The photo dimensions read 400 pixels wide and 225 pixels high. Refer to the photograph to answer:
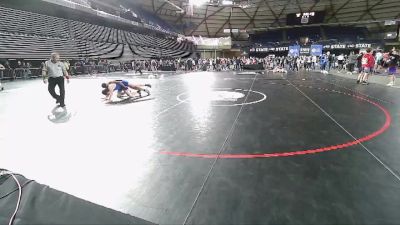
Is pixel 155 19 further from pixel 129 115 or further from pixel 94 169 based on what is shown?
pixel 94 169

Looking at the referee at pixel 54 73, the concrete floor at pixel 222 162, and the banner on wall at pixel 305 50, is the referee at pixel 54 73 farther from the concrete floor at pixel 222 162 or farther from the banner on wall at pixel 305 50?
the banner on wall at pixel 305 50

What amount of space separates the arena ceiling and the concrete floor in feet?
107

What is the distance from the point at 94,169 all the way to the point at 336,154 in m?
3.15

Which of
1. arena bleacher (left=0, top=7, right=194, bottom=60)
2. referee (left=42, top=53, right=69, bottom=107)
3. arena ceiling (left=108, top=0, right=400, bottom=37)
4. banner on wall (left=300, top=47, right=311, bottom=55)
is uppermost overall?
arena ceiling (left=108, top=0, right=400, bottom=37)

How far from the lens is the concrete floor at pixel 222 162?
234 cm

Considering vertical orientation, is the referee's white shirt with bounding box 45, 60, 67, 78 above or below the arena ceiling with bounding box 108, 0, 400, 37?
below

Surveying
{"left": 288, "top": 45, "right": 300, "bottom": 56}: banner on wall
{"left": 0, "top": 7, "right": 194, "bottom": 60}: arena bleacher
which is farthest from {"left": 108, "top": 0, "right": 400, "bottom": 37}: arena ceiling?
{"left": 0, "top": 7, "right": 194, "bottom": 60}: arena bleacher

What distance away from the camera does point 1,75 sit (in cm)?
1789

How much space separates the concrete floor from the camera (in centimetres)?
234

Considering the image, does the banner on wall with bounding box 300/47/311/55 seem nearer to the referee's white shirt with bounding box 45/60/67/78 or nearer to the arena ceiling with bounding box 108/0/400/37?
the arena ceiling with bounding box 108/0/400/37

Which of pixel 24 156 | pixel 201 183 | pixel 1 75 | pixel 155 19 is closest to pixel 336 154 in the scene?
pixel 201 183

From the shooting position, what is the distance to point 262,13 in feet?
143

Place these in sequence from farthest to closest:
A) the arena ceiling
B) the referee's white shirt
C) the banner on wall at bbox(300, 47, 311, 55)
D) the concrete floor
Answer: the banner on wall at bbox(300, 47, 311, 55), the arena ceiling, the referee's white shirt, the concrete floor

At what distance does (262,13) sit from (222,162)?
44.7 metres
